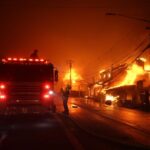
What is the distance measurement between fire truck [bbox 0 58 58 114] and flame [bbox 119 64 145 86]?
5066 cm

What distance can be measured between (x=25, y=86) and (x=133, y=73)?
55.8 metres

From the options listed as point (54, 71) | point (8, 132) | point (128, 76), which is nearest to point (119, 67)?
point (128, 76)

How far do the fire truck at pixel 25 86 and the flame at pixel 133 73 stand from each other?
166 ft

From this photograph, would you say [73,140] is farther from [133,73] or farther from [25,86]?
[133,73]

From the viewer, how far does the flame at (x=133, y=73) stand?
7206 cm

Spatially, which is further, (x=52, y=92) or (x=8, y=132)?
(x=52, y=92)

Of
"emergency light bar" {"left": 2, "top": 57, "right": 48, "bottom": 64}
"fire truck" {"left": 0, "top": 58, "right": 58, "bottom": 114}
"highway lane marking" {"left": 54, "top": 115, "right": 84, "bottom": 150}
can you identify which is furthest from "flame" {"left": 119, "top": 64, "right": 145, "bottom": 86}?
"highway lane marking" {"left": 54, "top": 115, "right": 84, "bottom": 150}

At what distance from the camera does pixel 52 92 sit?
2128 centimetres

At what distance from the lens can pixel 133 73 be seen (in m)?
75.1

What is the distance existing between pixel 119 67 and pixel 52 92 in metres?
65.4

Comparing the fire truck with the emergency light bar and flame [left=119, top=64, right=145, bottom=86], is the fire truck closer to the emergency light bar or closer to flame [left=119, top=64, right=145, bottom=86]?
the emergency light bar

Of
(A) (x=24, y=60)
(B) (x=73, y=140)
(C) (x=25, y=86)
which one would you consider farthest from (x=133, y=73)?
(B) (x=73, y=140)

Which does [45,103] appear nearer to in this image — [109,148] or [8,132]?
[8,132]

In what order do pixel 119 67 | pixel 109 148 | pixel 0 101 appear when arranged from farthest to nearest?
pixel 119 67 < pixel 0 101 < pixel 109 148
